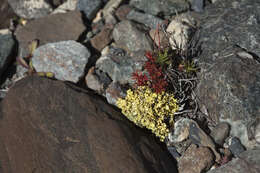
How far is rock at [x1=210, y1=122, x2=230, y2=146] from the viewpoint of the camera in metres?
4.55

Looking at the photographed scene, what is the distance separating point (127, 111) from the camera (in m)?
4.98

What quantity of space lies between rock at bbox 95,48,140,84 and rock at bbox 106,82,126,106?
0.31 metres

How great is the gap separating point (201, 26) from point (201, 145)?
2.53 meters

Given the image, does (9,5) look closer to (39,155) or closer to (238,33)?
(39,155)

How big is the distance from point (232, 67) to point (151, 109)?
4.86ft

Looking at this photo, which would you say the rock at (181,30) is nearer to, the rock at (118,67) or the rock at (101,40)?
the rock at (118,67)

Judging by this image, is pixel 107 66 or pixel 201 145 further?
pixel 107 66

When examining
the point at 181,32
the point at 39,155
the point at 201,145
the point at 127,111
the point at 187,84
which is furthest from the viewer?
the point at 181,32

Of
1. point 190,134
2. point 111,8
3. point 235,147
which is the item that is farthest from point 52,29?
point 235,147

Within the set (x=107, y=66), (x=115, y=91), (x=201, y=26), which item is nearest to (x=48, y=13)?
(x=107, y=66)

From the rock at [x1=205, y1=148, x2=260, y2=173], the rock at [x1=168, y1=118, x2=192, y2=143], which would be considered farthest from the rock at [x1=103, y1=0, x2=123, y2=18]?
the rock at [x1=205, y1=148, x2=260, y2=173]

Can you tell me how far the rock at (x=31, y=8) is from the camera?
741cm

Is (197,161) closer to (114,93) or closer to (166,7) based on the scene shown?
(114,93)

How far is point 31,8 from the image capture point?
742 cm
